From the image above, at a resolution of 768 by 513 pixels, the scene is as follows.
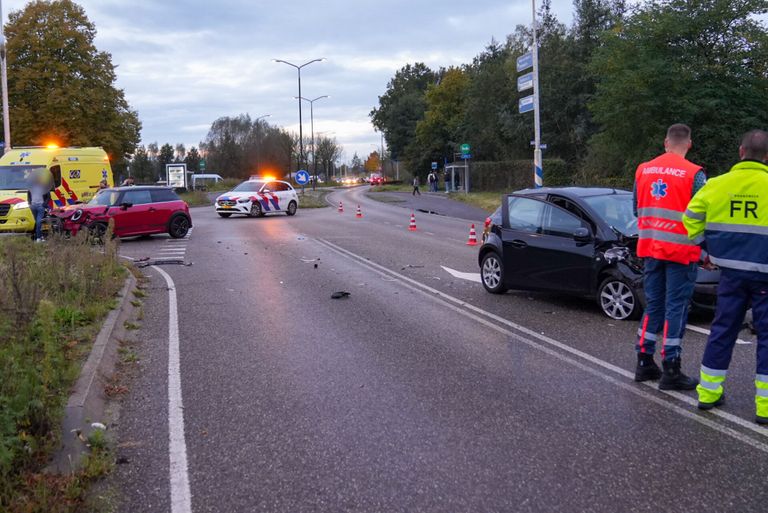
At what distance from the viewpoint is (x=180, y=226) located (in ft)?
69.3

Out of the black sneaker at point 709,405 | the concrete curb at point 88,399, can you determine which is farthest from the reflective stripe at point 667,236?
the concrete curb at point 88,399

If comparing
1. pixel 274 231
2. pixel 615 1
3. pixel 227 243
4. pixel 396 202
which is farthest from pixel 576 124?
pixel 227 243

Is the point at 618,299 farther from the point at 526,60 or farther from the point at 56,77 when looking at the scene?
the point at 56,77

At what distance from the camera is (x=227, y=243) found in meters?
19.1

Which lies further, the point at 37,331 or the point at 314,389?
the point at 37,331

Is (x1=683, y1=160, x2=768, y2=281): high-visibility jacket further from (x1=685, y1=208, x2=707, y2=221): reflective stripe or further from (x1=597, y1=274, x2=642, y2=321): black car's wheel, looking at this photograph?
(x1=597, y1=274, x2=642, y2=321): black car's wheel

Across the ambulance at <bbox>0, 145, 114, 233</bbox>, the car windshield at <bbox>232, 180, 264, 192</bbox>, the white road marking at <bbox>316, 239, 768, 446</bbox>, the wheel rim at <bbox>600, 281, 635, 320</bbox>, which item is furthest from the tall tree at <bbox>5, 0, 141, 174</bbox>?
the wheel rim at <bbox>600, 281, 635, 320</bbox>

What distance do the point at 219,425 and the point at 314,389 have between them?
1.01 metres

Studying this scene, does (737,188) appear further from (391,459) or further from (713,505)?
(391,459)

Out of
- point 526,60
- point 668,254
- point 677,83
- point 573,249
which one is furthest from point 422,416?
point 677,83

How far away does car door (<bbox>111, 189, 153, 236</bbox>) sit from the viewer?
1945 centimetres

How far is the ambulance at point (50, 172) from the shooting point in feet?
63.2

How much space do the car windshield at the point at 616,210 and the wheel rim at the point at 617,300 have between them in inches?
25.5

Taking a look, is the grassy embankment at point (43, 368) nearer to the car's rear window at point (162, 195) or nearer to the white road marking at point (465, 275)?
the white road marking at point (465, 275)
